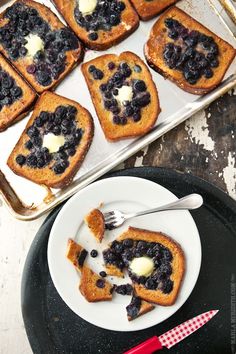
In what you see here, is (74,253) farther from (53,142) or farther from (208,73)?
(208,73)

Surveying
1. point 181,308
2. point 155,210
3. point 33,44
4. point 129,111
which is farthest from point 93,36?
point 181,308

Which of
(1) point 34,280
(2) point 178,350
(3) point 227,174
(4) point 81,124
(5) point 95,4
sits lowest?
(2) point 178,350

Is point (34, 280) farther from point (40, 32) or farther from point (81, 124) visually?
point (40, 32)

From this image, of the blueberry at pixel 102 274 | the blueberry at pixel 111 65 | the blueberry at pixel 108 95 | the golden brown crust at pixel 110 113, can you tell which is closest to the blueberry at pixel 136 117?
the golden brown crust at pixel 110 113

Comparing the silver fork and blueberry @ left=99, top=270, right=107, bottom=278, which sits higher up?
the silver fork

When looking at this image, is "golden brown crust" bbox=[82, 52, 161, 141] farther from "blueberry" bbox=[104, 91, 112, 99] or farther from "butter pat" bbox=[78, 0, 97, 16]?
"butter pat" bbox=[78, 0, 97, 16]

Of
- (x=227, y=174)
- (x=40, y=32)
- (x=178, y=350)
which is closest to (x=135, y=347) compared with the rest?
(x=178, y=350)

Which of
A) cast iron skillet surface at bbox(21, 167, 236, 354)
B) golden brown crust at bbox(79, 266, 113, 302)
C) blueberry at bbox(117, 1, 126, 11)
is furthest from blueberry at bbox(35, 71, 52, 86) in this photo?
golden brown crust at bbox(79, 266, 113, 302)

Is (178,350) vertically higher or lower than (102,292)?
lower
